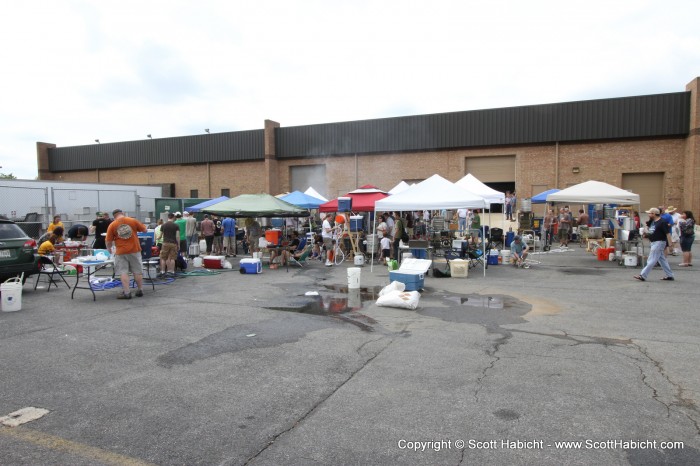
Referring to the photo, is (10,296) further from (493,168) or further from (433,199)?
(493,168)

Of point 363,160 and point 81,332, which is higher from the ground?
point 363,160

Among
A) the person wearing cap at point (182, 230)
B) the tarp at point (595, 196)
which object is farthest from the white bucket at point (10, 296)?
the tarp at point (595, 196)

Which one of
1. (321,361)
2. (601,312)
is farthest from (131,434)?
(601,312)

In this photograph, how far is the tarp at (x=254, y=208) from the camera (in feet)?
45.9

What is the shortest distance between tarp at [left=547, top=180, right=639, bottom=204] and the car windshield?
14619mm

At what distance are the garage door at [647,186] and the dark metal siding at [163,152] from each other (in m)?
24.0

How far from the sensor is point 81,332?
260 inches

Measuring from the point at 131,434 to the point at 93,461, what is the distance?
395mm

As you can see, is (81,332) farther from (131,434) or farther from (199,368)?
(131,434)

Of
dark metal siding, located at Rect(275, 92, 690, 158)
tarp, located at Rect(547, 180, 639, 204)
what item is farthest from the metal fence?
tarp, located at Rect(547, 180, 639, 204)

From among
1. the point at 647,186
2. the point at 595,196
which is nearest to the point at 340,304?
the point at 595,196

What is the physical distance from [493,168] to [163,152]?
26.0 m

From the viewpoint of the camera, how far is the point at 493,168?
94.6 ft

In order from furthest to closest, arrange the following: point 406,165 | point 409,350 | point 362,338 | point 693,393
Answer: point 406,165 → point 362,338 → point 409,350 → point 693,393
